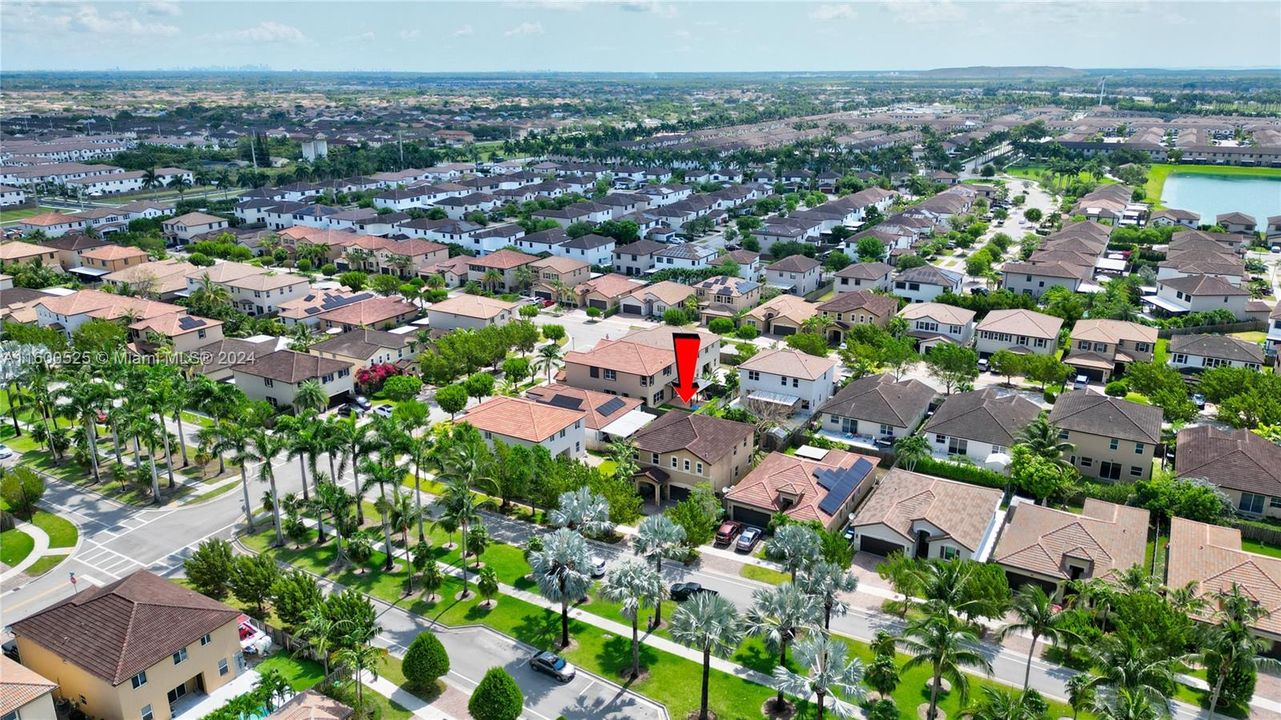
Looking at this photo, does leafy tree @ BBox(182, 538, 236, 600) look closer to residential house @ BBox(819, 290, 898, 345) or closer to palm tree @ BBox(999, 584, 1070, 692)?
palm tree @ BBox(999, 584, 1070, 692)

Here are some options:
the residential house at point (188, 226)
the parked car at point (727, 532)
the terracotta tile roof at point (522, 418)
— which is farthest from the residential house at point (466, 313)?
the residential house at point (188, 226)

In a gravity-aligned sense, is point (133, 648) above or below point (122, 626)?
below

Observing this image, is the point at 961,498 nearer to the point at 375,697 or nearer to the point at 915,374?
the point at 915,374

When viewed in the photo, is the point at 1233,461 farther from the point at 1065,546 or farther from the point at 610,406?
the point at 610,406

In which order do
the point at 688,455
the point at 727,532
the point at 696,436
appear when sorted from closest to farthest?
the point at 727,532
the point at 688,455
the point at 696,436

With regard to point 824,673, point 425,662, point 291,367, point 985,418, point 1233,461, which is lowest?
point 425,662

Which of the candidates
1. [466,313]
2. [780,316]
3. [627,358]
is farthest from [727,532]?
[466,313]

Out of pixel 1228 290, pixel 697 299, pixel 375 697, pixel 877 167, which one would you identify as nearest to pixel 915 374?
pixel 697 299
